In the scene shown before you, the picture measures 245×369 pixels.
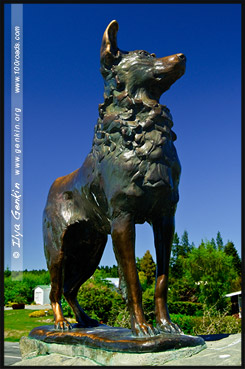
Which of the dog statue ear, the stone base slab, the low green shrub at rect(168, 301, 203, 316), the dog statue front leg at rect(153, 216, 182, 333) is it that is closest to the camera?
the stone base slab

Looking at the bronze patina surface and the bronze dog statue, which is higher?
the bronze dog statue

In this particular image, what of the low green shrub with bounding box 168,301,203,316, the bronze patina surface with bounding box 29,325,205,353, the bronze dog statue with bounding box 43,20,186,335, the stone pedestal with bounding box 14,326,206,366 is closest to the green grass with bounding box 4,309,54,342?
the low green shrub with bounding box 168,301,203,316

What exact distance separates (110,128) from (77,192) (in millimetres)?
1044

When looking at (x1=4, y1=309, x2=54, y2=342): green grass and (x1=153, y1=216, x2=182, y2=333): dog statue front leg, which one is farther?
(x1=4, y1=309, x2=54, y2=342): green grass

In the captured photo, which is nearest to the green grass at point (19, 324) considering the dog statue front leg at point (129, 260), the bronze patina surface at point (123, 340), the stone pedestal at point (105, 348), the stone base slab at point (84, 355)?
the stone base slab at point (84, 355)

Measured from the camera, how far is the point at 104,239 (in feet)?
18.0

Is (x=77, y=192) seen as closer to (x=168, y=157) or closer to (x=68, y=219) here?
(x=68, y=219)

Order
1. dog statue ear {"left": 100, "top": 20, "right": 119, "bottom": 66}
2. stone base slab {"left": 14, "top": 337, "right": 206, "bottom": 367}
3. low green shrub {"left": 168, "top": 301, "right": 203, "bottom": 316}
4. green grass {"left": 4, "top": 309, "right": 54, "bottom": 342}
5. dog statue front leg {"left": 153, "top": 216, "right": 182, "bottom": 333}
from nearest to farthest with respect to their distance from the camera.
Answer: stone base slab {"left": 14, "top": 337, "right": 206, "bottom": 367}
dog statue front leg {"left": 153, "top": 216, "right": 182, "bottom": 333}
dog statue ear {"left": 100, "top": 20, "right": 119, "bottom": 66}
low green shrub {"left": 168, "top": 301, "right": 203, "bottom": 316}
green grass {"left": 4, "top": 309, "right": 54, "bottom": 342}

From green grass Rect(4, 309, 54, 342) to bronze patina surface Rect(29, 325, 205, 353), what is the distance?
18544 millimetres

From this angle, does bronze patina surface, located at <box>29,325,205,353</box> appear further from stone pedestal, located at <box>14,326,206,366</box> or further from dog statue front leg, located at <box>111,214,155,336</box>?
dog statue front leg, located at <box>111,214,155,336</box>

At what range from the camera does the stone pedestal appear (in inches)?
147

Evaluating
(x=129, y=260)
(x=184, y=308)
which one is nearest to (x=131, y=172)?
(x=129, y=260)

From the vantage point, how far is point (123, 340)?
12.7 ft

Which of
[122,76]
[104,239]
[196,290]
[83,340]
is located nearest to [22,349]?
[83,340]
